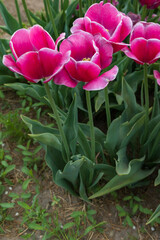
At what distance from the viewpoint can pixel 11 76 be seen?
7.30 feet

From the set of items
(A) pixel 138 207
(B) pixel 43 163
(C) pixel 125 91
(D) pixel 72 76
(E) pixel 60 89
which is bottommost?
(A) pixel 138 207

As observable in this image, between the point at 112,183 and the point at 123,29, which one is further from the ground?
the point at 123,29

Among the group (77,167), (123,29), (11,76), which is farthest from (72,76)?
Answer: (11,76)

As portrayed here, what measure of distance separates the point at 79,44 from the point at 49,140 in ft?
1.81

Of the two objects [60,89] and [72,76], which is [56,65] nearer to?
[72,76]

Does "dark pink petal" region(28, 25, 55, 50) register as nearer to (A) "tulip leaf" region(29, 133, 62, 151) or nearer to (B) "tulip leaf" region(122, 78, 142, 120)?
(A) "tulip leaf" region(29, 133, 62, 151)

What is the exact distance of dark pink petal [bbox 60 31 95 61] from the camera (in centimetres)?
93

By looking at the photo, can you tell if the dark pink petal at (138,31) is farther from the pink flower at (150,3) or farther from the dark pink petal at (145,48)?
the pink flower at (150,3)

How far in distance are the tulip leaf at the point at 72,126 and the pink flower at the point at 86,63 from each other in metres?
0.38

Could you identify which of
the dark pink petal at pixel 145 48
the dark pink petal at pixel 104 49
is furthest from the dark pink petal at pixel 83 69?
the dark pink petal at pixel 145 48

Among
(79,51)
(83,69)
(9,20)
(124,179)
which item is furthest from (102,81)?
(9,20)

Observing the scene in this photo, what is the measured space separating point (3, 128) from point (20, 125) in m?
0.16

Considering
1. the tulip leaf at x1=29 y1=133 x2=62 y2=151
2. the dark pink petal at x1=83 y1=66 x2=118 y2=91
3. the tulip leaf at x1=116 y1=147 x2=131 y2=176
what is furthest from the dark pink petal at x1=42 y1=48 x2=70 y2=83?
the tulip leaf at x1=116 y1=147 x2=131 y2=176

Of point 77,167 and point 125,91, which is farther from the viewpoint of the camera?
point 125,91
